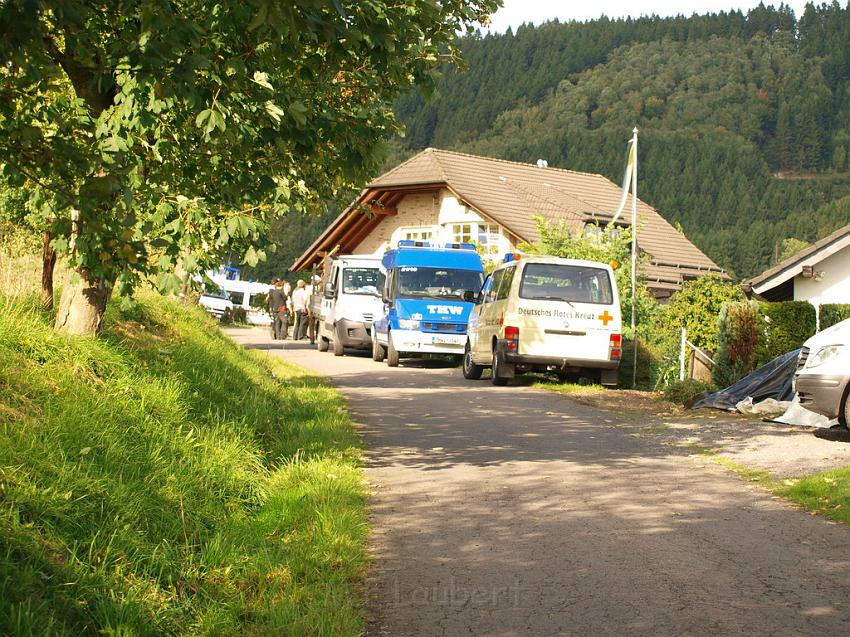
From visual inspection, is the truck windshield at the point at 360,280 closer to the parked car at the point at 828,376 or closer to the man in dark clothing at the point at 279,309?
the man in dark clothing at the point at 279,309

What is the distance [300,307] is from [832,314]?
61.1 ft

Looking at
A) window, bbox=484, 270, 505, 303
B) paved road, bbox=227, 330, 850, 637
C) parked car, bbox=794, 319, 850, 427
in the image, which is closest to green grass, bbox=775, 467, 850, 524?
paved road, bbox=227, 330, 850, 637

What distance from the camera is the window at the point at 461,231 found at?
43.4 meters

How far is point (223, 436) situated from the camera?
945 cm

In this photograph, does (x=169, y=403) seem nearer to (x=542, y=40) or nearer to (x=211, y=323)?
(x=211, y=323)

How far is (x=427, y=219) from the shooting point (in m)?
45.5

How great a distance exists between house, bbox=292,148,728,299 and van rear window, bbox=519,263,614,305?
20.0 m

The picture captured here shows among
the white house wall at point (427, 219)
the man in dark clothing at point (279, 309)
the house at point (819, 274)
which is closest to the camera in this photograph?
the house at point (819, 274)

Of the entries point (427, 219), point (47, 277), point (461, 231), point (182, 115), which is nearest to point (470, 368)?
point (47, 277)

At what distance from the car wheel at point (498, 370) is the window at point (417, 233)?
25.2 m

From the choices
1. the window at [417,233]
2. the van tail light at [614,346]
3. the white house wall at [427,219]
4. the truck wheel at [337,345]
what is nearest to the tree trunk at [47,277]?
the van tail light at [614,346]

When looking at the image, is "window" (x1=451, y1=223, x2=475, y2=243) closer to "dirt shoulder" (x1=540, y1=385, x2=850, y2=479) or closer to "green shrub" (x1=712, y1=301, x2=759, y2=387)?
"green shrub" (x1=712, y1=301, x2=759, y2=387)

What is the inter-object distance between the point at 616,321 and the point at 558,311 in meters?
1.00

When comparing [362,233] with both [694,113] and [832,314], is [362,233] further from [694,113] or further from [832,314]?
[694,113]
